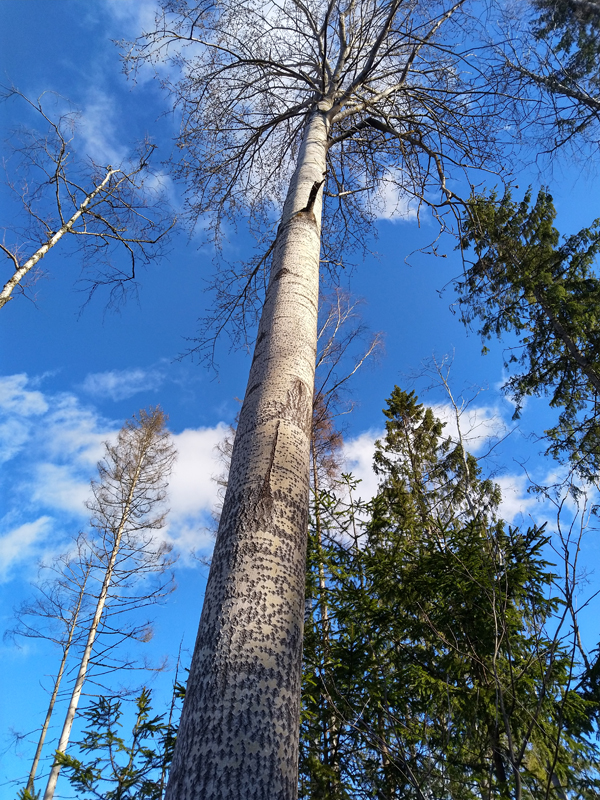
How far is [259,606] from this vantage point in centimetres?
132

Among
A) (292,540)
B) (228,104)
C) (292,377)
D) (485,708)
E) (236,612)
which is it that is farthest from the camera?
(228,104)

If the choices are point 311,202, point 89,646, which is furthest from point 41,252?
point 89,646

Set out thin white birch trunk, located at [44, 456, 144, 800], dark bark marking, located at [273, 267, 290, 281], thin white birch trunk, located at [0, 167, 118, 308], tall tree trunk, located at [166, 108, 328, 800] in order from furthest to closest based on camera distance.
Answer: thin white birch trunk, located at [44, 456, 144, 800] < thin white birch trunk, located at [0, 167, 118, 308] < dark bark marking, located at [273, 267, 290, 281] < tall tree trunk, located at [166, 108, 328, 800]

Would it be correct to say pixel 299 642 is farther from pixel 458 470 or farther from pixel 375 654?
pixel 458 470

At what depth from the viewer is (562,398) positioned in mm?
9453

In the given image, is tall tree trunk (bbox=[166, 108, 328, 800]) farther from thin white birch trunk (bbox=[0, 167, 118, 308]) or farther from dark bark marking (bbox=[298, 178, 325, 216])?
thin white birch trunk (bbox=[0, 167, 118, 308])

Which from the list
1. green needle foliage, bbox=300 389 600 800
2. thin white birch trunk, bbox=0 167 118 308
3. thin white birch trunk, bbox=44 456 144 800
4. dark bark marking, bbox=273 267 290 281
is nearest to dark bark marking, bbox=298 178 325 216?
dark bark marking, bbox=273 267 290 281

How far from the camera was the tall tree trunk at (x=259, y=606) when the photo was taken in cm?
108

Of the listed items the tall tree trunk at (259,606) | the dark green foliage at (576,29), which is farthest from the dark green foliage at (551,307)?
the tall tree trunk at (259,606)

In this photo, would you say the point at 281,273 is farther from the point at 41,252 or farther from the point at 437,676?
the point at 41,252

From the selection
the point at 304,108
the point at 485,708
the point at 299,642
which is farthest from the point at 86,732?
the point at 304,108

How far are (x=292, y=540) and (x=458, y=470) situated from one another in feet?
23.7

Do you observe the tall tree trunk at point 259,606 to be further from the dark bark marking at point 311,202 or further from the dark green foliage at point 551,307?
the dark green foliage at point 551,307

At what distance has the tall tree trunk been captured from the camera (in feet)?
3.55
